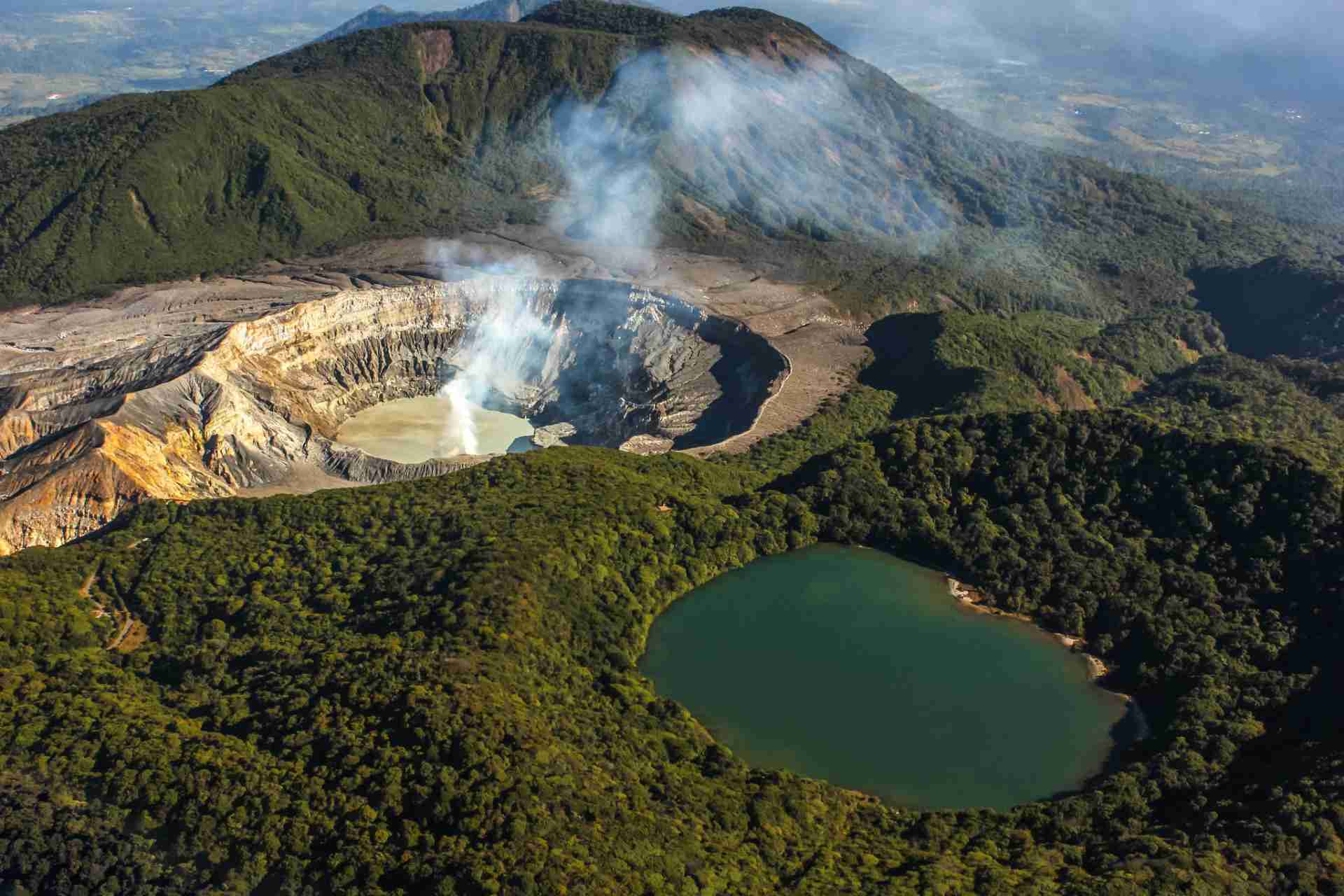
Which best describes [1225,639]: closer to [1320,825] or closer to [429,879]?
[1320,825]

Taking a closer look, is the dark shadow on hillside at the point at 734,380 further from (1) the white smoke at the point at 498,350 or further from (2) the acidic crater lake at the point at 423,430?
(1) the white smoke at the point at 498,350

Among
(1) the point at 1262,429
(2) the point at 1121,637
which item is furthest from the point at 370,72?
(2) the point at 1121,637

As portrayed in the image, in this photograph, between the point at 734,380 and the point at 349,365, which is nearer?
the point at 734,380

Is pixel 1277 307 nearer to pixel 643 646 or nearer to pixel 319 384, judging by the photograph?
pixel 319 384

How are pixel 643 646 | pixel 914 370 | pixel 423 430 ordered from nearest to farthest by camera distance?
pixel 643 646 → pixel 914 370 → pixel 423 430

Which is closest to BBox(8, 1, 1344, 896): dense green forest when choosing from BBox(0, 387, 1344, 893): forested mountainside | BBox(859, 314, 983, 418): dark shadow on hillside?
BBox(0, 387, 1344, 893): forested mountainside

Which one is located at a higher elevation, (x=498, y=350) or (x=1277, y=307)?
(x=1277, y=307)

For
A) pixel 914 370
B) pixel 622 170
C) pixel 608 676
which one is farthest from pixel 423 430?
pixel 622 170
